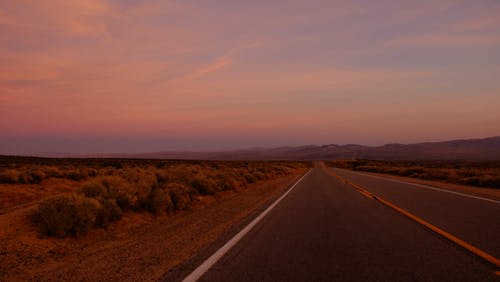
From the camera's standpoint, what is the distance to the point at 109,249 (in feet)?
22.5

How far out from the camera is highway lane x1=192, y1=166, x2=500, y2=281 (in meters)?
4.75

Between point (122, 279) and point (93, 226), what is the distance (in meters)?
4.78

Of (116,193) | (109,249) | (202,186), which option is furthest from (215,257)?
(202,186)

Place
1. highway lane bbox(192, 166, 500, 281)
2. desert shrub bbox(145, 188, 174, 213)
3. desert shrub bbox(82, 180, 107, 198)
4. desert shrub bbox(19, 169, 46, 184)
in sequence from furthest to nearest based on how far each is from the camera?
desert shrub bbox(19, 169, 46, 184), desert shrub bbox(145, 188, 174, 213), desert shrub bbox(82, 180, 107, 198), highway lane bbox(192, 166, 500, 281)

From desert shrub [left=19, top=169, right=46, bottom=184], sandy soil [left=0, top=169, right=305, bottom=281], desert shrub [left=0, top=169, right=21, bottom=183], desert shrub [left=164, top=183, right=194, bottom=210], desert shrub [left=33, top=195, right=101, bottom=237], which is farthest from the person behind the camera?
desert shrub [left=19, top=169, right=46, bottom=184]

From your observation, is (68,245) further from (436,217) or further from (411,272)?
(436,217)

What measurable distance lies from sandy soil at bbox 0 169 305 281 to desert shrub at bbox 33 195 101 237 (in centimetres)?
24

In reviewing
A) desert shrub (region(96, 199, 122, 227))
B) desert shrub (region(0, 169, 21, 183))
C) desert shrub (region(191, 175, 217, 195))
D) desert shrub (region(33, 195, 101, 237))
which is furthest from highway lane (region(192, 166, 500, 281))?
desert shrub (region(0, 169, 21, 183))

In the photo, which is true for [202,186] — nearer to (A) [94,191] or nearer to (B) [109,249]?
(A) [94,191]

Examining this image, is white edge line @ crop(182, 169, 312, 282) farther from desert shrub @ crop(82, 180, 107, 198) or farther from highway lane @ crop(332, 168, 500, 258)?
desert shrub @ crop(82, 180, 107, 198)

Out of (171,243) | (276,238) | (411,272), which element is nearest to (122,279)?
(171,243)

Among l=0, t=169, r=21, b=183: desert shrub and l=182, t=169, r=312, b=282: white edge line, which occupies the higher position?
l=0, t=169, r=21, b=183: desert shrub

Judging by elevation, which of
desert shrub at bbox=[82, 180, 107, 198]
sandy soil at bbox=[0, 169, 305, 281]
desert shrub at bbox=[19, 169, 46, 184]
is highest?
desert shrub at bbox=[82, 180, 107, 198]

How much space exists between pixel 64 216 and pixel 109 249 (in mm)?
1956
